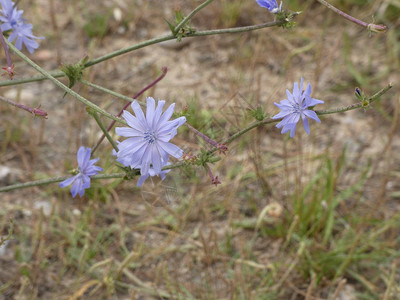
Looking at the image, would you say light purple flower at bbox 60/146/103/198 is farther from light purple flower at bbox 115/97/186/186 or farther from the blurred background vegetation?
the blurred background vegetation

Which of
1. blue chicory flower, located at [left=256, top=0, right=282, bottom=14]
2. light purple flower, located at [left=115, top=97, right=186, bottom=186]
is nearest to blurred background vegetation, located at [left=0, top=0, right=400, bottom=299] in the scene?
light purple flower, located at [left=115, top=97, right=186, bottom=186]

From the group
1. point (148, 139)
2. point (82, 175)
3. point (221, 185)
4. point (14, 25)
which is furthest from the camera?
point (221, 185)

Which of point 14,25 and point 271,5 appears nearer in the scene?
point 271,5

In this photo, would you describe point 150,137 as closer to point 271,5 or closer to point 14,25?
point 271,5

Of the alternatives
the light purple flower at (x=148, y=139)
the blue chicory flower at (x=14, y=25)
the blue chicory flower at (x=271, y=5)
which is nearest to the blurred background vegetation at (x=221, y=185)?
the light purple flower at (x=148, y=139)

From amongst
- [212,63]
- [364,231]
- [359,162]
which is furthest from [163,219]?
[212,63]

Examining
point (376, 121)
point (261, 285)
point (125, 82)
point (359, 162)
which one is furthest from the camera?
point (125, 82)

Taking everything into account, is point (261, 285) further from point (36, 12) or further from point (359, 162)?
point (36, 12)

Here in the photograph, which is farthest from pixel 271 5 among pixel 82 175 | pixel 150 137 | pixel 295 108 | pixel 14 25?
pixel 14 25

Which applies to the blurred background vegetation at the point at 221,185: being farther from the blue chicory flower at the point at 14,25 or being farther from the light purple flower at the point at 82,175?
the blue chicory flower at the point at 14,25
